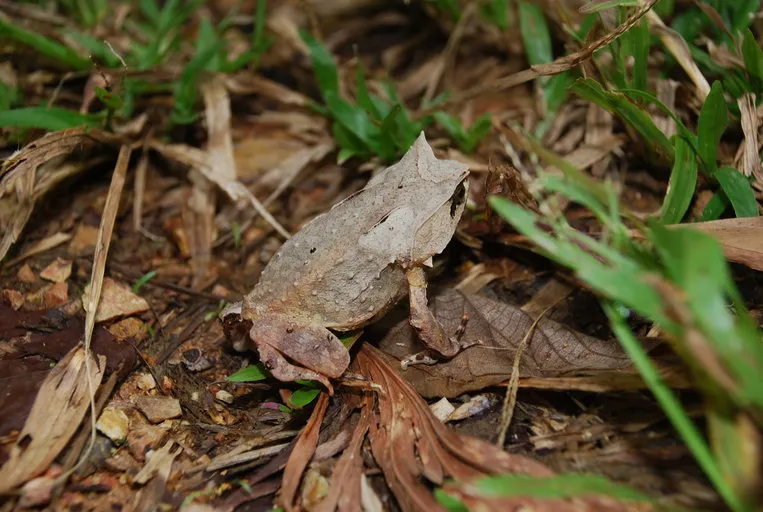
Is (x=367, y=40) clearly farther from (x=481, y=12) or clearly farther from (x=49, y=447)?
(x=49, y=447)

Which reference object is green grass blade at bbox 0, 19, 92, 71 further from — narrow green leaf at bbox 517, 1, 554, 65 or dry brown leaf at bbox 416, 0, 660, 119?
narrow green leaf at bbox 517, 1, 554, 65

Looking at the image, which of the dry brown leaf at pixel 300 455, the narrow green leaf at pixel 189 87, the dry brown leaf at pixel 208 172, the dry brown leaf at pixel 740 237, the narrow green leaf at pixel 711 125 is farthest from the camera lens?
the narrow green leaf at pixel 189 87

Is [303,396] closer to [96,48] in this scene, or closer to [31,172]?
[31,172]

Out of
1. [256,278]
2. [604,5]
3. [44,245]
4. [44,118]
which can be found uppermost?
[604,5]

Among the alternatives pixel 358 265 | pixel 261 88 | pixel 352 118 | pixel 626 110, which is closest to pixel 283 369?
pixel 358 265

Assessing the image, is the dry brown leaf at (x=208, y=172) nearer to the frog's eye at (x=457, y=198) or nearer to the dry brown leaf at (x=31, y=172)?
the dry brown leaf at (x=31, y=172)

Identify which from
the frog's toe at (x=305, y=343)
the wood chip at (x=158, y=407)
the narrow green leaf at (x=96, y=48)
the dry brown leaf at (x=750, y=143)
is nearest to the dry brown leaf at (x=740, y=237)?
the dry brown leaf at (x=750, y=143)
